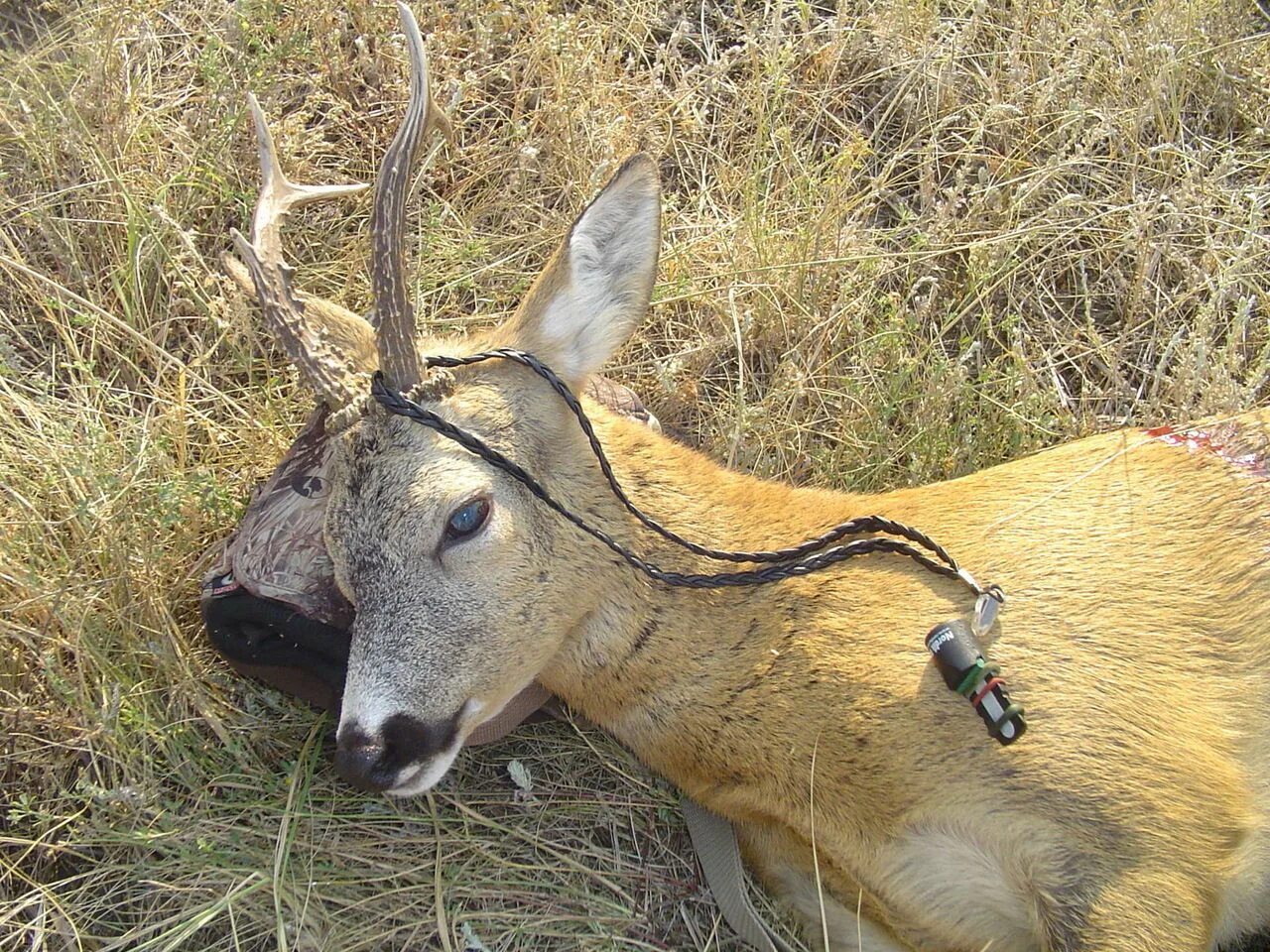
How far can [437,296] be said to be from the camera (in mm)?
4844

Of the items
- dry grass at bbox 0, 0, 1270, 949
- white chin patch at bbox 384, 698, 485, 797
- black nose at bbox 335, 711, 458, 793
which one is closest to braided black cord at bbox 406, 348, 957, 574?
white chin patch at bbox 384, 698, 485, 797

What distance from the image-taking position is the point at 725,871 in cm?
371

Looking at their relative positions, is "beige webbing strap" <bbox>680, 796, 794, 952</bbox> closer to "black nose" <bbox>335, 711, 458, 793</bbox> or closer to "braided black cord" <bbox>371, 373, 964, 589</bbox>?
"braided black cord" <bbox>371, 373, 964, 589</bbox>

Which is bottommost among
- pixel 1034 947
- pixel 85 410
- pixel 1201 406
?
pixel 1034 947

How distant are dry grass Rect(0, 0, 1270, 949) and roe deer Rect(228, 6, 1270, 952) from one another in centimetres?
74

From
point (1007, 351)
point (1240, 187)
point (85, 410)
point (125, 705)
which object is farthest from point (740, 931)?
point (1240, 187)

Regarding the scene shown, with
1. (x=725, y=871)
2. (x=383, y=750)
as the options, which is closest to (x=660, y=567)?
(x=383, y=750)

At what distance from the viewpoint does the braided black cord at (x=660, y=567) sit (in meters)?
3.14

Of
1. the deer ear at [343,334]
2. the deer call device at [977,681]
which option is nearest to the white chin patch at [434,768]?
the deer ear at [343,334]

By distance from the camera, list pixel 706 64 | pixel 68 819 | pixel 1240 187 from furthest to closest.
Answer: pixel 706 64 < pixel 1240 187 < pixel 68 819

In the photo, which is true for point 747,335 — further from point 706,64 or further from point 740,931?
point 740,931

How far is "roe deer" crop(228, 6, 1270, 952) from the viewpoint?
306 cm

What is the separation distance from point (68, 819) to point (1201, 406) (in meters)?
3.83

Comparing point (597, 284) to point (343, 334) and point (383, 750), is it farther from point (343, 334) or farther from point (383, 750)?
point (383, 750)
